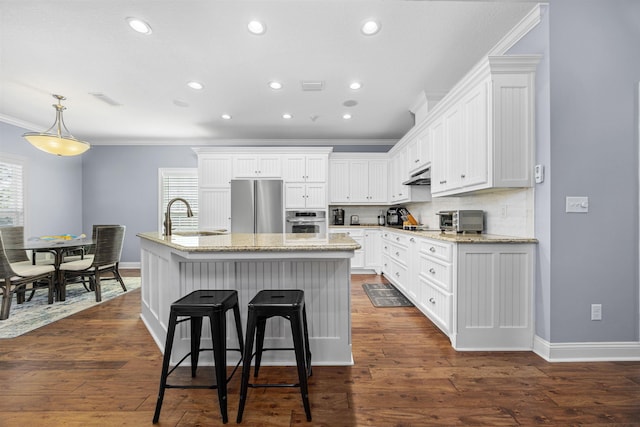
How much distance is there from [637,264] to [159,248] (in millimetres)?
3726

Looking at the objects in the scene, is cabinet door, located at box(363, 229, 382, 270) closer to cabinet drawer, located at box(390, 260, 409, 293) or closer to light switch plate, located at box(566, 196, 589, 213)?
cabinet drawer, located at box(390, 260, 409, 293)

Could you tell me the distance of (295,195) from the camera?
5289mm

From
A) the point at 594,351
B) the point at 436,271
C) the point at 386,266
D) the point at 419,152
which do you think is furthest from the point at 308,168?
the point at 594,351

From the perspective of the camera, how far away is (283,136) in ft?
18.4

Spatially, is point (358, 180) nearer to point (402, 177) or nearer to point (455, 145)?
point (402, 177)

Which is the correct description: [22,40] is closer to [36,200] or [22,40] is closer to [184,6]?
[184,6]

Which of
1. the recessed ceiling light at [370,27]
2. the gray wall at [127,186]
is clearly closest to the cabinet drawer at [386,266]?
the recessed ceiling light at [370,27]

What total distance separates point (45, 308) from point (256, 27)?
394 cm

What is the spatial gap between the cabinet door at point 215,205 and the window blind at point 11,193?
2.84 m

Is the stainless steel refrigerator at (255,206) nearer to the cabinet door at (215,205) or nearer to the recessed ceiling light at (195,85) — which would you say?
the cabinet door at (215,205)

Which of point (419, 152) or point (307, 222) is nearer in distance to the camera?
point (419, 152)

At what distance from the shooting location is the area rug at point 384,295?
3504 millimetres

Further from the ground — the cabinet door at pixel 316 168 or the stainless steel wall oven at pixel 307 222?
the cabinet door at pixel 316 168

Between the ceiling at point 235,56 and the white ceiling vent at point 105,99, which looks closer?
the ceiling at point 235,56
